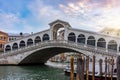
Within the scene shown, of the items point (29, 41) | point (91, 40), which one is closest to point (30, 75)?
point (91, 40)

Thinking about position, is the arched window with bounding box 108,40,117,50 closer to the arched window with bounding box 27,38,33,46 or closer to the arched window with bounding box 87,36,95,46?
the arched window with bounding box 87,36,95,46

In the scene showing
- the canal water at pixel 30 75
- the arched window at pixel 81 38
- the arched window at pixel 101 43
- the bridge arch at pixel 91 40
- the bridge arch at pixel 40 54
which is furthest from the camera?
the bridge arch at pixel 40 54

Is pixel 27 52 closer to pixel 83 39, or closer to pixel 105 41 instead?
pixel 83 39

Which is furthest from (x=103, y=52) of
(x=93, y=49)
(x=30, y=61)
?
(x=30, y=61)

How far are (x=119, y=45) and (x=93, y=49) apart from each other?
203 cm

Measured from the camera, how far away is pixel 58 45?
19.3m

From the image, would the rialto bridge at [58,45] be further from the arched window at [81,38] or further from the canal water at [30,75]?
the canal water at [30,75]

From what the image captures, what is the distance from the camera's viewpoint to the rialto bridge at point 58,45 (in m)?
18.1

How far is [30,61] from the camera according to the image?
2248 centimetres

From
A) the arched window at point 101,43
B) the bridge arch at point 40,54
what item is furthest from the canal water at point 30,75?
the arched window at point 101,43

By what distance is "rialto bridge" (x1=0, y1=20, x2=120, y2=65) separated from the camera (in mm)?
18125

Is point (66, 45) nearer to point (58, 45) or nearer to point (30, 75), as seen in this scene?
point (58, 45)

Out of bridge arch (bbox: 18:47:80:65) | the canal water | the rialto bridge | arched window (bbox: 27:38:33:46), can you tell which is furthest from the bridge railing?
the canal water

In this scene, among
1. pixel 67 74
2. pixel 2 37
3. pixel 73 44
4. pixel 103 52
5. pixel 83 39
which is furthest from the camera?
pixel 2 37
